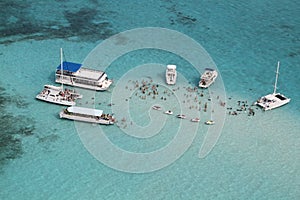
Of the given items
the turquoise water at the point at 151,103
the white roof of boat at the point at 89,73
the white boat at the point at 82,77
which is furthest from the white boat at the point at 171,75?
the white roof of boat at the point at 89,73

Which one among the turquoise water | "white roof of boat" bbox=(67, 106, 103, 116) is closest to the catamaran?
the turquoise water

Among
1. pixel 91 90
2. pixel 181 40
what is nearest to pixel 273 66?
pixel 181 40

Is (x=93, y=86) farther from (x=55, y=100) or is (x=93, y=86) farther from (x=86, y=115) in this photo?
(x=86, y=115)

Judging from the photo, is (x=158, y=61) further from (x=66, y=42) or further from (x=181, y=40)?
(x=66, y=42)

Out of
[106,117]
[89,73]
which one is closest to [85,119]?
[106,117]

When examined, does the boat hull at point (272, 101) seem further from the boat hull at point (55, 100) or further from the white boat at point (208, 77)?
the boat hull at point (55, 100)
